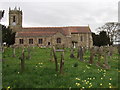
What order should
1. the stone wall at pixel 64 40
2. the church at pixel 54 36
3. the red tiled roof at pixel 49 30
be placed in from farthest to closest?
the red tiled roof at pixel 49 30
the church at pixel 54 36
the stone wall at pixel 64 40

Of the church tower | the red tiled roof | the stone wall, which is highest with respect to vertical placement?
the church tower

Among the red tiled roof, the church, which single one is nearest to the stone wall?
the church

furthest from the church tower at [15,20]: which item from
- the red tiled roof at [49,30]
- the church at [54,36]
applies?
the red tiled roof at [49,30]

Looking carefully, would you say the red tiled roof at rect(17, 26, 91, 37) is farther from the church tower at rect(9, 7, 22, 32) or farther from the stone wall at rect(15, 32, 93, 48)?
the church tower at rect(9, 7, 22, 32)

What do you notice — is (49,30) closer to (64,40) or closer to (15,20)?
(64,40)

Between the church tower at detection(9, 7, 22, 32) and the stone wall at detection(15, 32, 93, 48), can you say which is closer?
the stone wall at detection(15, 32, 93, 48)

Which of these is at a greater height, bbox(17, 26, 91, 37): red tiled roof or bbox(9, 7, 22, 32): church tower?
bbox(9, 7, 22, 32): church tower

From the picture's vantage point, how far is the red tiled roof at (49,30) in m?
50.9

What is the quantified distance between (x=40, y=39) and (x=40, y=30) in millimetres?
3443

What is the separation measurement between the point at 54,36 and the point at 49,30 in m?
3.97

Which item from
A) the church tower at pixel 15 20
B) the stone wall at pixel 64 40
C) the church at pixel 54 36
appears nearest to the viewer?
the stone wall at pixel 64 40

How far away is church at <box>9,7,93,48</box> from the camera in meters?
49.5

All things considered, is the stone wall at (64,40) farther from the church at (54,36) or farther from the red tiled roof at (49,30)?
the red tiled roof at (49,30)

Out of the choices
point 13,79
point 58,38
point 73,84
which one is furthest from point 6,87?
point 58,38
